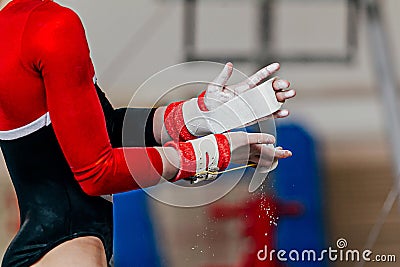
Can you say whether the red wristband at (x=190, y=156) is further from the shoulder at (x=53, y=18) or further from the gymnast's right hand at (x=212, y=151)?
the shoulder at (x=53, y=18)

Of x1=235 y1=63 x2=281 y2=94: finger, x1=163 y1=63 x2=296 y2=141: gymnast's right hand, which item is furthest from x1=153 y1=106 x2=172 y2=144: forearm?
x1=235 y1=63 x2=281 y2=94: finger

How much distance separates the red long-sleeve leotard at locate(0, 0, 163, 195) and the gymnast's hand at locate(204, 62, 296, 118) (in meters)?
0.17

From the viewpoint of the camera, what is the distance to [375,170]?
2.34 metres

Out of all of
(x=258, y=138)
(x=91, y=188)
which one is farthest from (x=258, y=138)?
(x=91, y=188)

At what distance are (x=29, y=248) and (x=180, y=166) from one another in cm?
20

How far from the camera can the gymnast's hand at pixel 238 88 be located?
0.99m

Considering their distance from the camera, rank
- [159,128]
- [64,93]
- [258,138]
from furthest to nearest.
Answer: [159,128], [258,138], [64,93]

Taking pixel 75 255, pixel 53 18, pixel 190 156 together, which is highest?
pixel 53 18

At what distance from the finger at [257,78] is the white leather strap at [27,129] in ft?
0.85

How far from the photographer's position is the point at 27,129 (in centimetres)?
89

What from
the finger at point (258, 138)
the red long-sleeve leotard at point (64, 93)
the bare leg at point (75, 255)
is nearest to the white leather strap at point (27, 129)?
the red long-sleeve leotard at point (64, 93)

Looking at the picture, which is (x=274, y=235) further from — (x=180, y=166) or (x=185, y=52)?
(x=185, y=52)

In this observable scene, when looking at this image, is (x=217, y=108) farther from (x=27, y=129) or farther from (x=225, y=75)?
(x=27, y=129)

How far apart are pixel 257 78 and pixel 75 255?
1.02 feet
